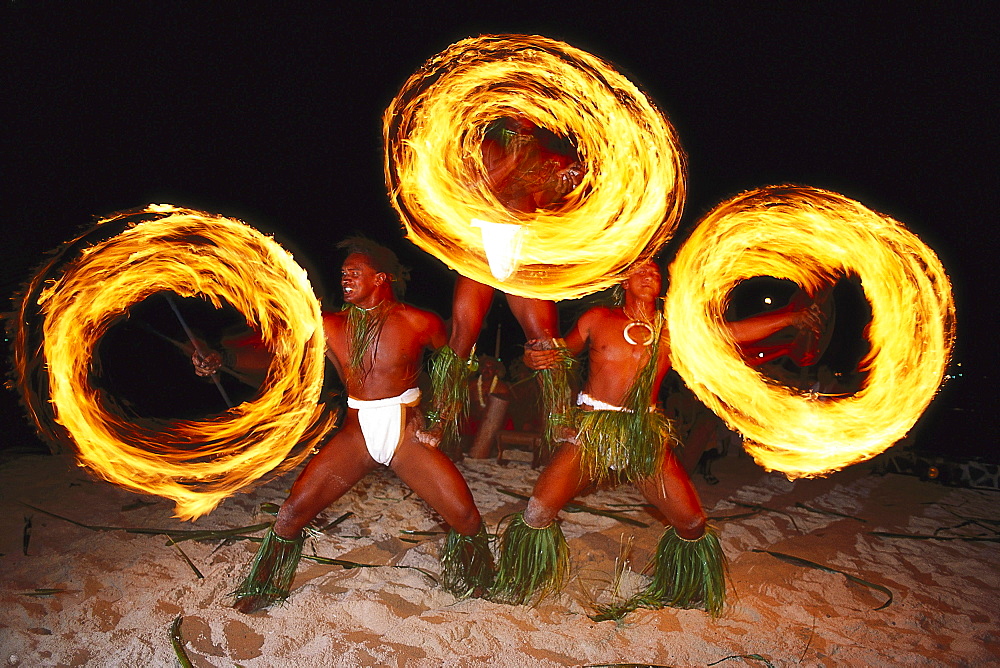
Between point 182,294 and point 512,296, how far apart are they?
78.8 inches

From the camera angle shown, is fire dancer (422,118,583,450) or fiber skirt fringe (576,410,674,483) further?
fire dancer (422,118,583,450)

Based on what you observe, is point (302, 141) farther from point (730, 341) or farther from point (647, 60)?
point (730, 341)

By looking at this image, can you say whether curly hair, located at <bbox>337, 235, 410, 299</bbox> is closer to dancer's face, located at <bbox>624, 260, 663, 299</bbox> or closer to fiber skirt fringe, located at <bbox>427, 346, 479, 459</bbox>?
fiber skirt fringe, located at <bbox>427, 346, 479, 459</bbox>

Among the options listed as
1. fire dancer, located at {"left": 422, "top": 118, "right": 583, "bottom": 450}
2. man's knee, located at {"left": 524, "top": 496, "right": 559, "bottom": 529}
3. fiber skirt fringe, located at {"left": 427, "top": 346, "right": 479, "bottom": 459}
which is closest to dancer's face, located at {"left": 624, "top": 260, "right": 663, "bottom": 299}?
fire dancer, located at {"left": 422, "top": 118, "right": 583, "bottom": 450}

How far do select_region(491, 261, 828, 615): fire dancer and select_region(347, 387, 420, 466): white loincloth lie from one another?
2.62 feet

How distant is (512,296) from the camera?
11.2 ft

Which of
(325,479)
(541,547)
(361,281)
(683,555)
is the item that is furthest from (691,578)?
(361,281)

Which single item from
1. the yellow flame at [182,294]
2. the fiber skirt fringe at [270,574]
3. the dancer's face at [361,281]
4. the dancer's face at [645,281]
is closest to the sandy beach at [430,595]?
the fiber skirt fringe at [270,574]

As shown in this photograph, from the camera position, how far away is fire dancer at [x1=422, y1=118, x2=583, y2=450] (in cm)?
327

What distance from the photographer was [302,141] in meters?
6.60

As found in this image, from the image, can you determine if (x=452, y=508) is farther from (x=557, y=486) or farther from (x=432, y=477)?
(x=557, y=486)

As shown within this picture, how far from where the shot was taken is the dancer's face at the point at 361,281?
3.21 m

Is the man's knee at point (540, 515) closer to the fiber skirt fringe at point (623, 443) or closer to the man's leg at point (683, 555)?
the fiber skirt fringe at point (623, 443)

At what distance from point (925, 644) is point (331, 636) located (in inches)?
118
